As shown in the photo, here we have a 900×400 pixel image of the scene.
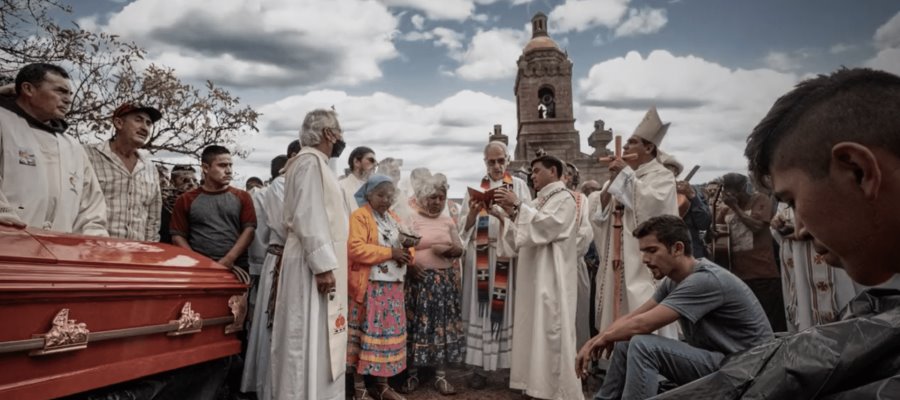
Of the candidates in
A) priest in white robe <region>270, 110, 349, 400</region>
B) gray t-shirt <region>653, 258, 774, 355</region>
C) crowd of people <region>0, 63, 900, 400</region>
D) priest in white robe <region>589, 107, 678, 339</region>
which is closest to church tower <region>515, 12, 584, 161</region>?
crowd of people <region>0, 63, 900, 400</region>

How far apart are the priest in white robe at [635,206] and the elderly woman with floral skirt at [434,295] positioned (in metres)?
1.34

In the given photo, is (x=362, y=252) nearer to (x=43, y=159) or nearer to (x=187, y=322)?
(x=187, y=322)

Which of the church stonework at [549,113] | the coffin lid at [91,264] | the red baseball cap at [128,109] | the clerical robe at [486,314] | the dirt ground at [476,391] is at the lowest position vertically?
the dirt ground at [476,391]

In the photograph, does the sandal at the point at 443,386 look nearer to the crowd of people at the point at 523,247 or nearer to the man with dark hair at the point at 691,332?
the crowd of people at the point at 523,247

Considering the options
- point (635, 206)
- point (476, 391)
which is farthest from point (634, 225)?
point (476, 391)

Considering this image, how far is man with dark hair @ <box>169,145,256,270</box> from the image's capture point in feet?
12.5

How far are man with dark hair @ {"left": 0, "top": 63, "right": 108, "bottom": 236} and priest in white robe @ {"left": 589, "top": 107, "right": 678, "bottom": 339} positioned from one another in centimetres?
391

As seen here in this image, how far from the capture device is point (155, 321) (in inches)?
97.0

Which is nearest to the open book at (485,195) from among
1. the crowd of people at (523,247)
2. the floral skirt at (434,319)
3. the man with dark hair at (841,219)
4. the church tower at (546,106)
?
the crowd of people at (523,247)

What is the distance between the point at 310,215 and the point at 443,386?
6.84 ft

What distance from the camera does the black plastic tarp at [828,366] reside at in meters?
0.64

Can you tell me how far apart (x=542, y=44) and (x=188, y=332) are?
29333 millimetres

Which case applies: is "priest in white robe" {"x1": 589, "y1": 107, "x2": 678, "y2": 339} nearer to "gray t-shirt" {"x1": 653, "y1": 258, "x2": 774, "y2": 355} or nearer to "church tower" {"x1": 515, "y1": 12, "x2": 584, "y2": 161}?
"gray t-shirt" {"x1": 653, "y1": 258, "x2": 774, "y2": 355}

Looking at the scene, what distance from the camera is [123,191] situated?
3.63 meters
